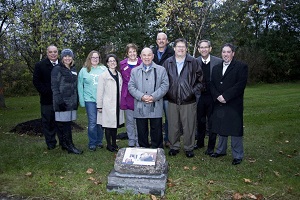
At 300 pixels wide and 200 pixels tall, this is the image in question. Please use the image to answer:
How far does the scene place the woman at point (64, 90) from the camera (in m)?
6.67

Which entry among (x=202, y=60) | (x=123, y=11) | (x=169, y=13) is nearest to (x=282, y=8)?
(x=123, y=11)

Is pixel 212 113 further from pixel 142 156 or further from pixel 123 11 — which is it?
pixel 123 11

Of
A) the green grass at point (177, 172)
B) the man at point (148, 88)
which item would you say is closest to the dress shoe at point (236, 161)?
the green grass at point (177, 172)

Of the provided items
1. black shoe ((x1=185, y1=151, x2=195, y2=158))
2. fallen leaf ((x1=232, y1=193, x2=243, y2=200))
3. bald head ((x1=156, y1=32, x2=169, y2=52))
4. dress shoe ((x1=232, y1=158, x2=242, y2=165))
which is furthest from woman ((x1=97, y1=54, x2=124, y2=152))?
fallen leaf ((x1=232, y1=193, x2=243, y2=200))

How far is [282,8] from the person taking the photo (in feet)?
112

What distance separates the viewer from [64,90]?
21.9ft

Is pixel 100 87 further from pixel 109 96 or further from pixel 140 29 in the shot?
pixel 140 29

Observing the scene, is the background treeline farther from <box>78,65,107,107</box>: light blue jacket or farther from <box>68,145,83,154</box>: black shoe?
<box>68,145,83,154</box>: black shoe

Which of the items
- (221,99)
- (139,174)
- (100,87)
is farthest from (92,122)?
(221,99)

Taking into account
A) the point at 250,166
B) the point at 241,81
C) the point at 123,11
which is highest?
the point at 123,11

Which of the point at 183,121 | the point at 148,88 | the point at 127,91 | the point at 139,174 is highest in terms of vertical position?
the point at 148,88

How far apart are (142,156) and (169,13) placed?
7365 millimetres

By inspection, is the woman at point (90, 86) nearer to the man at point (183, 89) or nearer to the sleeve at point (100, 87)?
the sleeve at point (100, 87)

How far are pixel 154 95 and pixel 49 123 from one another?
2634mm
